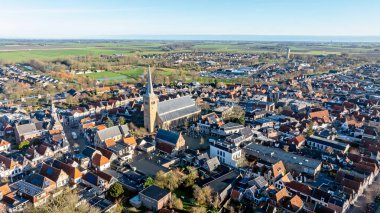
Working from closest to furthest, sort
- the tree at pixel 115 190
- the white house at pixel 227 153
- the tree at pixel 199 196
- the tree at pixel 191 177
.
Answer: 1. the tree at pixel 199 196
2. the tree at pixel 115 190
3. the tree at pixel 191 177
4. the white house at pixel 227 153

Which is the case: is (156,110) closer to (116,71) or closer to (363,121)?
(363,121)

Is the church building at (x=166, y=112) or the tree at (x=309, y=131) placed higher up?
the church building at (x=166, y=112)

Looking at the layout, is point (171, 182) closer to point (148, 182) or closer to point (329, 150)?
point (148, 182)

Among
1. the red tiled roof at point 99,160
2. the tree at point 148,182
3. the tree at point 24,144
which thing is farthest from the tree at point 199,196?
the tree at point 24,144

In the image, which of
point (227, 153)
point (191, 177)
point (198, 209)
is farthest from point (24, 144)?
point (198, 209)

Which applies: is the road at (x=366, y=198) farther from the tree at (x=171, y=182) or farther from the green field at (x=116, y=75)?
the green field at (x=116, y=75)

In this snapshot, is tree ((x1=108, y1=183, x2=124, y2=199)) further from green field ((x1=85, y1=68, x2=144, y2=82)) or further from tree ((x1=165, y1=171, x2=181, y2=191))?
green field ((x1=85, y1=68, x2=144, y2=82))

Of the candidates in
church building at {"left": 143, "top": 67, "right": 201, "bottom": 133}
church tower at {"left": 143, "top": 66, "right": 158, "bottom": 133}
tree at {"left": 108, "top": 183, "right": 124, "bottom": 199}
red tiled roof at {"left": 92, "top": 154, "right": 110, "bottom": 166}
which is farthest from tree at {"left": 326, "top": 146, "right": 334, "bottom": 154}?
red tiled roof at {"left": 92, "top": 154, "right": 110, "bottom": 166}

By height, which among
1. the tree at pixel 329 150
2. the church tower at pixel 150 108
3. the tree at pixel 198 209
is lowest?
the tree at pixel 198 209
